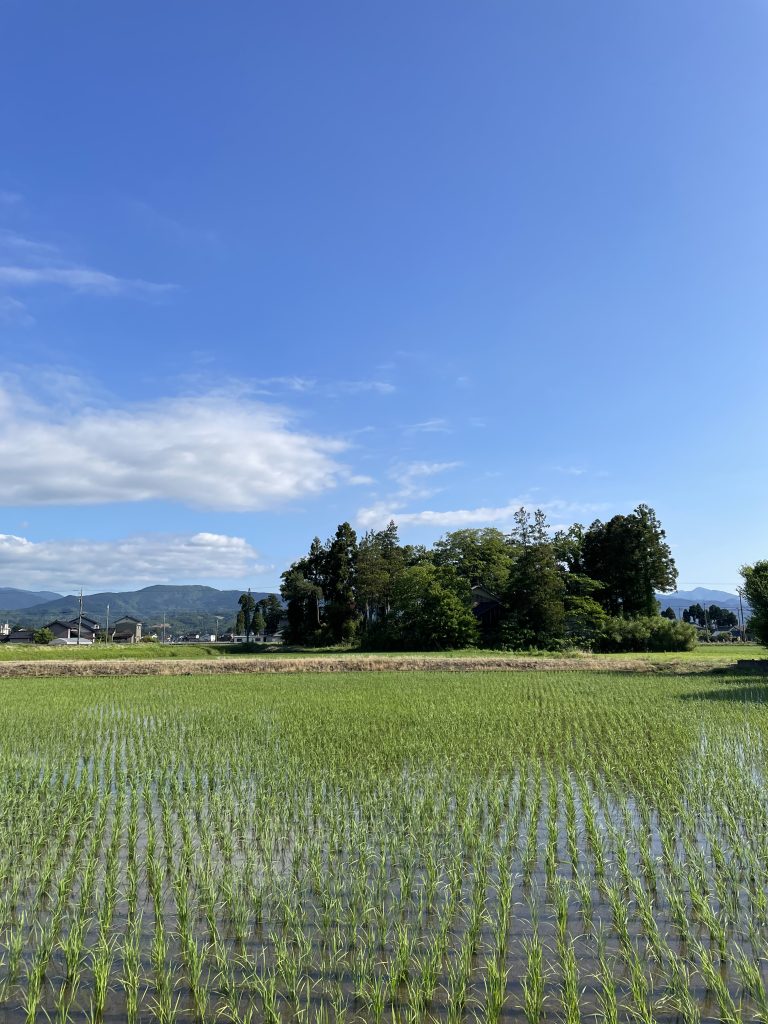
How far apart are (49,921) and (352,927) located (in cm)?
200

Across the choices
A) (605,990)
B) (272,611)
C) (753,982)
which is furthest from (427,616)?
(272,611)

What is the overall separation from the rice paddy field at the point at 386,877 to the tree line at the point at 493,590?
28.5 m

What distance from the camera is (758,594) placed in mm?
25516

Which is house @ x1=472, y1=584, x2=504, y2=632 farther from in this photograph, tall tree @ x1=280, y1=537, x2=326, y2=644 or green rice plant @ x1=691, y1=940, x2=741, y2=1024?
green rice plant @ x1=691, y1=940, x2=741, y2=1024

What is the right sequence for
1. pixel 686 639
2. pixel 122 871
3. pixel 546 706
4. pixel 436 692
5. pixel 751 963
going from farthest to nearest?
pixel 686 639
pixel 436 692
pixel 546 706
pixel 122 871
pixel 751 963

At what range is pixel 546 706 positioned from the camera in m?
14.7

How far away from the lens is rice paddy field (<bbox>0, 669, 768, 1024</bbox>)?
3510 millimetres

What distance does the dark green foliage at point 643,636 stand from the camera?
1506 inches

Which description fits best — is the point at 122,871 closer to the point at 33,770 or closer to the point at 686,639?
the point at 33,770

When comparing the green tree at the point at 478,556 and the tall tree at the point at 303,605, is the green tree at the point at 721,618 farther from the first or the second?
the tall tree at the point at 303,605

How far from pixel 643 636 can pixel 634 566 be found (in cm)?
854

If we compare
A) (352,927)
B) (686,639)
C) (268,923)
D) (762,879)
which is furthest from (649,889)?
(686,639)

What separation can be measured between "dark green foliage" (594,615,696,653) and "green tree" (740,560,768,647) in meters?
12.2

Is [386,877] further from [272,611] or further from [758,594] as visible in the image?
[272,611]
